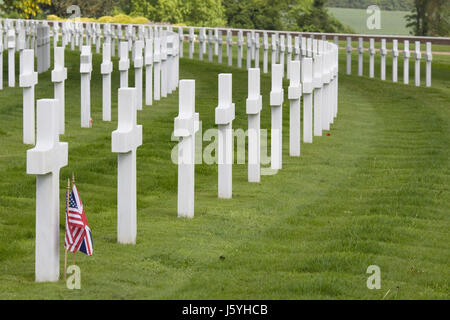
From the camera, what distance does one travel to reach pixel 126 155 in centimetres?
918

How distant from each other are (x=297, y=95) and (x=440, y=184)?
3025mm

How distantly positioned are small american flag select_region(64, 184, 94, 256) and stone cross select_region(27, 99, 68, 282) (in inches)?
3.7

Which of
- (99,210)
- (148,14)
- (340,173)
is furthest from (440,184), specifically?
(148,14)

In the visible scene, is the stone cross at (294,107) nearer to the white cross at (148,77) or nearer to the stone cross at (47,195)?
the white cross at (148,77)

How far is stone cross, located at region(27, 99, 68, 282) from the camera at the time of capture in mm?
7969

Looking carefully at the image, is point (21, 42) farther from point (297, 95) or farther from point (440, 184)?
point (440, 184)

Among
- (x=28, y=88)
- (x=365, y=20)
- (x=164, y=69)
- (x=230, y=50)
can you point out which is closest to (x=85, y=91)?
(x=28, y=88)

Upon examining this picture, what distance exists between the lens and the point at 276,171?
551 inches

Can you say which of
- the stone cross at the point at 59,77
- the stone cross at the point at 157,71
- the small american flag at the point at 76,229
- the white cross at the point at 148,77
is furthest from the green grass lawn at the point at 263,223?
the stone cross at the point at 157,71

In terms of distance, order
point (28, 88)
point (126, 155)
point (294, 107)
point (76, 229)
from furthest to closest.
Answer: point (28, 88) → point (294, 107) → point (126, 155) → point (76, 229)

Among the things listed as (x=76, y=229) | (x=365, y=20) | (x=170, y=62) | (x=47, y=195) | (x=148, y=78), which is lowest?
(x=76, y=229)

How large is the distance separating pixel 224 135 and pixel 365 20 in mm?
96609

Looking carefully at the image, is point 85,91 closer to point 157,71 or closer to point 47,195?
point 157,71

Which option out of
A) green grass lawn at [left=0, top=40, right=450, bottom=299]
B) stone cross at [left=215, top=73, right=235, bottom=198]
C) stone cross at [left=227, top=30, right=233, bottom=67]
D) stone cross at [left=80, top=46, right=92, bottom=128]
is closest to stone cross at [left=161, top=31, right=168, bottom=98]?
stone cross at [left=80, top=46, right=92, bottom=128]
